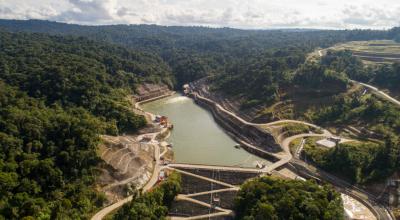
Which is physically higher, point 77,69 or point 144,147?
point 77,69

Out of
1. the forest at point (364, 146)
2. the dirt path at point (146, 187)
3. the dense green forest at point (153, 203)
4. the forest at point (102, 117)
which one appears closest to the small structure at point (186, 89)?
the forest at point (102, 117)

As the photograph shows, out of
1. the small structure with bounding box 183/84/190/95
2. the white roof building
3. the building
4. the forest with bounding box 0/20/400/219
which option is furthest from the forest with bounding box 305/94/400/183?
the small structure with bounding box 183/84/190/95

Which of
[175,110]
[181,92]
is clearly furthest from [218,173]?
[181,92]

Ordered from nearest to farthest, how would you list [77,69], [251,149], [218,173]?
[218,173], [251,149], [77,69]

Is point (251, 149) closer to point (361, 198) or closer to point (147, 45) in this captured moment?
point (361, 198)

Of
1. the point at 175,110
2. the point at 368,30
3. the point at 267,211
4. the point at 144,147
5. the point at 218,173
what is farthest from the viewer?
the point at 368,30

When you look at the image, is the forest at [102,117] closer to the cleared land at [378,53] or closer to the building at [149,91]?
the building at [149,91]

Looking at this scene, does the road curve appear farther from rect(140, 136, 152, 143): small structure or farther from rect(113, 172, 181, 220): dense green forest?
rect(113, 172, 181, 220): dense green forest
